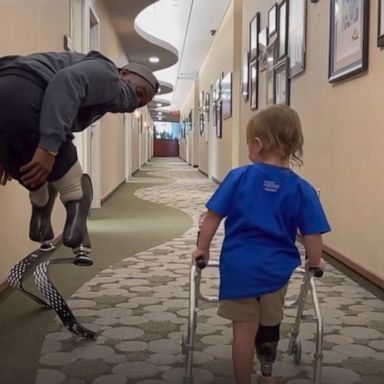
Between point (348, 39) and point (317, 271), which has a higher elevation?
point (348, 39)

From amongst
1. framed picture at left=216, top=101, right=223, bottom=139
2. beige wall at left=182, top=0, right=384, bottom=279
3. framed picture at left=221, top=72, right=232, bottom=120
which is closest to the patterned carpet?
beige wall at left=182, top=0, right=384, bottom=279

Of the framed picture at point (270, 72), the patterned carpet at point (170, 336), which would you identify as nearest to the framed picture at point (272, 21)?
the framed picture at point (270, 72)

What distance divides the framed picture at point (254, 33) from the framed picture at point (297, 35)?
155 centimetres

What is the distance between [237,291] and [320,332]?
0.36 m

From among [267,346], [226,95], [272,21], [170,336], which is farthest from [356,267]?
[226,95]

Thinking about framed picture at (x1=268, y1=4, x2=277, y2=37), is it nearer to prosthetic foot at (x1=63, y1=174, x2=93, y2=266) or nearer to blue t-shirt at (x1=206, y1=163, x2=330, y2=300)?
prosthetic foot at (x1=63, y1=174, x2=93, y2=266)

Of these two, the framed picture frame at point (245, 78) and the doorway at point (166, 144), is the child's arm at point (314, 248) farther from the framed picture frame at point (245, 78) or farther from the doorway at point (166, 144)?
the doorway at point (166, 144)

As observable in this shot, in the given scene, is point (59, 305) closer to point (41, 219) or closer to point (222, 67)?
point (41, 219)

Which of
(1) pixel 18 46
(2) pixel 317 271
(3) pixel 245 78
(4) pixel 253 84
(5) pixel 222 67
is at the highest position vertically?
(5) pixel 222 67

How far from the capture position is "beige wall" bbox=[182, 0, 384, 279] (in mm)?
3105

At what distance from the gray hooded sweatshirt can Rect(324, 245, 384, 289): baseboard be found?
5.93ft

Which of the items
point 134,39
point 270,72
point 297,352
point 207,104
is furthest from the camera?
point 207,104

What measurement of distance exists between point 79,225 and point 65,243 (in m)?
A: 0.09

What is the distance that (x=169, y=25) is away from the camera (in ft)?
36.2
